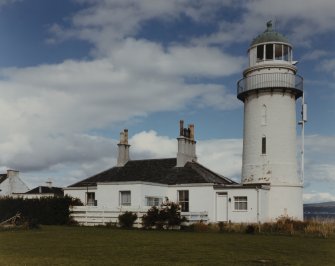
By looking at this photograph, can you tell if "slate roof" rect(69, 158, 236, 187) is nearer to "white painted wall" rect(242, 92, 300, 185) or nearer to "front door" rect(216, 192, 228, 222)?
"front door" rect(216, 192, 228, 222)

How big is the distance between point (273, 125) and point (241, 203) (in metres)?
5.61

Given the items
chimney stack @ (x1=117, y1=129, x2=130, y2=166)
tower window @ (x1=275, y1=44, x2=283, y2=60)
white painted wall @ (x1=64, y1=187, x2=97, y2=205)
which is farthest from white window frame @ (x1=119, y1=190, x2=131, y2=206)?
tower window @ (x1=275, y1=44, x2=283, y2=60)

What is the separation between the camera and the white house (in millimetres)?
32875

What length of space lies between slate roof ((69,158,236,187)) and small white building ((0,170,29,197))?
1929cm

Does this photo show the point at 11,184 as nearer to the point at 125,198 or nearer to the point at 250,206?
the point at 125,198

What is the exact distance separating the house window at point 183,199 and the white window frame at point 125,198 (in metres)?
3.59

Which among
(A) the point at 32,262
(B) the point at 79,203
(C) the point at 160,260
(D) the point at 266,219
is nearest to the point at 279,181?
(D) the point at 266,219

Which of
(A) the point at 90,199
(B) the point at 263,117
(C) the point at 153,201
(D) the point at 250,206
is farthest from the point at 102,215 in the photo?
(B) the point at 263,117

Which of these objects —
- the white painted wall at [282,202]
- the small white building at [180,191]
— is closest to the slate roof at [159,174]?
the small white building at [180,191]

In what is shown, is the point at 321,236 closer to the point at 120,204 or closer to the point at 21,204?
the point at 120,204

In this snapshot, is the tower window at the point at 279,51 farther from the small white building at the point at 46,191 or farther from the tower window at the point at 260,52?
the small white building at the point at 46,191

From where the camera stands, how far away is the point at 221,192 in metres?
33.6

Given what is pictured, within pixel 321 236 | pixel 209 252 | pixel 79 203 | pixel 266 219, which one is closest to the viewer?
pixel 209 252

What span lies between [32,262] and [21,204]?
24.9 meters
